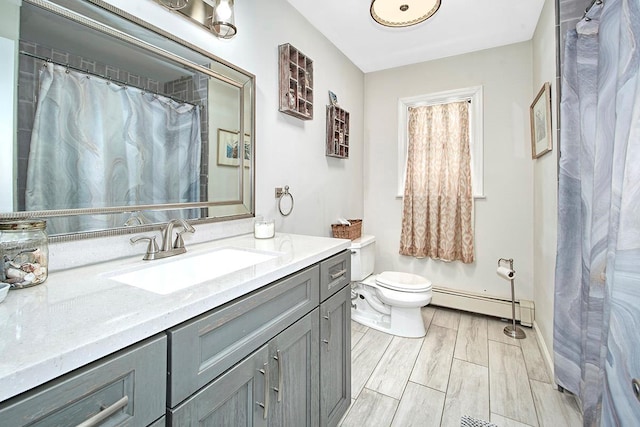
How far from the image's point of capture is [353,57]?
290 centimetres

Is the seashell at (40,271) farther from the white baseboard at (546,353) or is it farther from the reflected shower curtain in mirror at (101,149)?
the white baseboard at (546,353)

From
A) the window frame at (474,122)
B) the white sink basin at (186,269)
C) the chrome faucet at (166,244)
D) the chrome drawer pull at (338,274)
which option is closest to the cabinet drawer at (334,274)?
the chrome drawer pull at (338,274)

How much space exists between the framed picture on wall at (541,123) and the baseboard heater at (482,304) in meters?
1.27

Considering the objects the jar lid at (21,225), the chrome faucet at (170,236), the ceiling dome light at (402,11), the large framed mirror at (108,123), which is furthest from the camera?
the ceiling dome light at (402,11)

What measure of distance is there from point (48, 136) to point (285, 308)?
0.95 m

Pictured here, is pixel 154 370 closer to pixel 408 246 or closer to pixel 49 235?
pixel 49 235

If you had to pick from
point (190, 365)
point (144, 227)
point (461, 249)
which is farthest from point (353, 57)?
point (190, 365)

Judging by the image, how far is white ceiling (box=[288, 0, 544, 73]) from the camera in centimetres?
212

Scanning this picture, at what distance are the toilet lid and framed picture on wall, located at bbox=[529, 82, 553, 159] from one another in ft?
4.16

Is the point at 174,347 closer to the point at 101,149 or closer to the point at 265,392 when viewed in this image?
the point at 265,392

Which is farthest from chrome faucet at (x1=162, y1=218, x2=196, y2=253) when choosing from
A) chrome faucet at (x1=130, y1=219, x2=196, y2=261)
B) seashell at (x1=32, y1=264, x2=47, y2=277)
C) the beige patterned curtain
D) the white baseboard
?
the beige patterned curtain

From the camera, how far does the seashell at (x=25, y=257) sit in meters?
0.78

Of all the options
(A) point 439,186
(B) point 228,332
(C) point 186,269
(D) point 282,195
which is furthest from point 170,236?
(A) point 439,186

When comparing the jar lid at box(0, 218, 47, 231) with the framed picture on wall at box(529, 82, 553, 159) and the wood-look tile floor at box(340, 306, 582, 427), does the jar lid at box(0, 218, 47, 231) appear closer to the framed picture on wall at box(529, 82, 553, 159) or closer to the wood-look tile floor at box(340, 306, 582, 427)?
the wood-look tile floor at box(340, 306, 582, 427)
